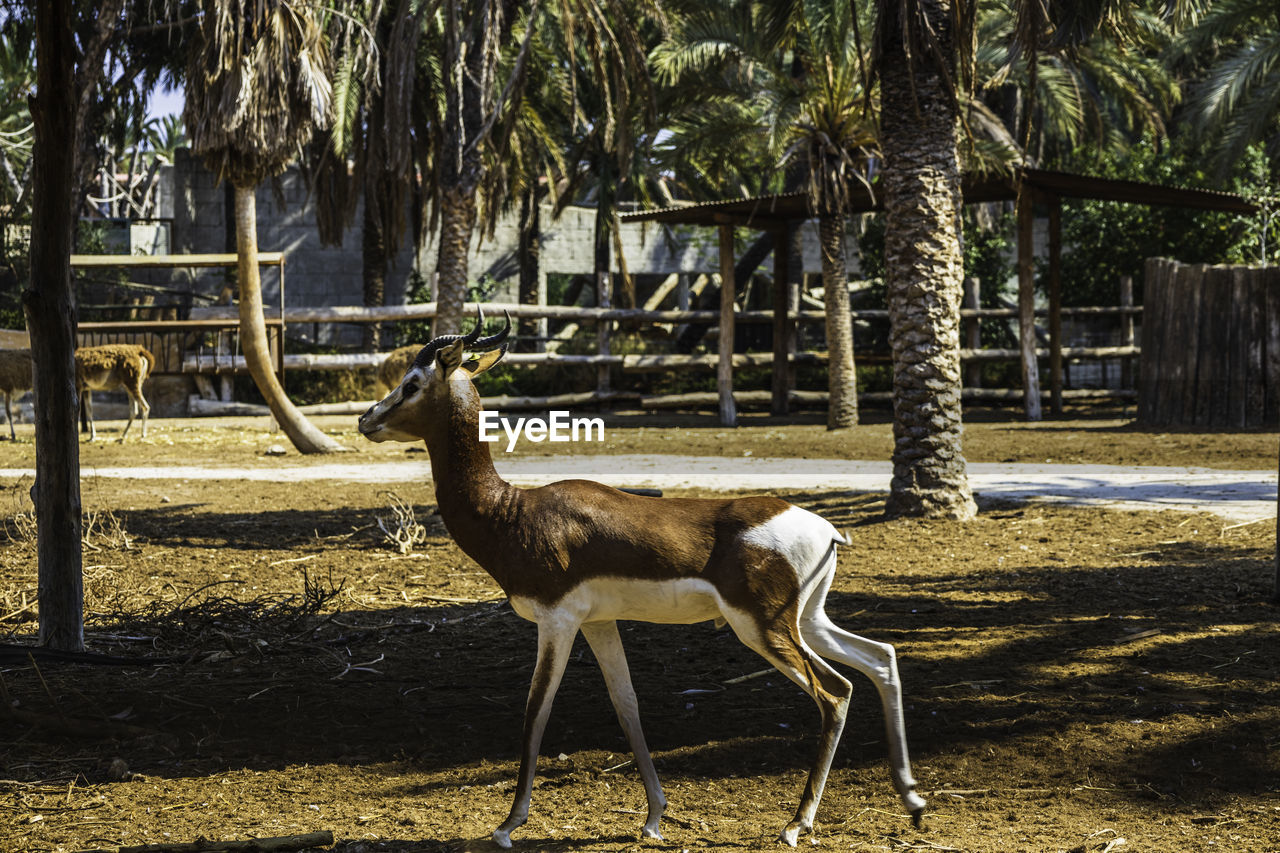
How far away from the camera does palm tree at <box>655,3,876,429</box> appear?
1808 cm

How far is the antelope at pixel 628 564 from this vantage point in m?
3.82

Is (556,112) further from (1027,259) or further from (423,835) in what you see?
(423,835)

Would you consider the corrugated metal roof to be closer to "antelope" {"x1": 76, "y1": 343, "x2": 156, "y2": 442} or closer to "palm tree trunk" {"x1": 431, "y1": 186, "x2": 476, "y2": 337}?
"palm tree trunk" {"x1": 431, "y1": 186, "x2": 476, "y2": 337}

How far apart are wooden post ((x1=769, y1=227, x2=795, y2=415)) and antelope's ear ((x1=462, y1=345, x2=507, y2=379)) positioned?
18107mm

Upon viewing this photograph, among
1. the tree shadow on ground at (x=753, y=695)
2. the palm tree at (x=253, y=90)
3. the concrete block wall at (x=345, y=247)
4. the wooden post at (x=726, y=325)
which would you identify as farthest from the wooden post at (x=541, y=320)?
the tree shadow on ground at (x=753, y=695)

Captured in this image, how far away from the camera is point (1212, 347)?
1708cm

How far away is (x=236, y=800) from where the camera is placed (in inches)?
170

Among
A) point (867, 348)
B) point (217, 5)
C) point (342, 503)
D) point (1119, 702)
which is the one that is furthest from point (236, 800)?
point (867, 348)

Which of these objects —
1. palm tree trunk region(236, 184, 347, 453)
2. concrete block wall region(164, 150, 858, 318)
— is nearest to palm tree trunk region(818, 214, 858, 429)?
palm tree trunk region(236, 184, 347, 453)

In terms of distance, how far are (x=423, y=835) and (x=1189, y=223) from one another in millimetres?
24237

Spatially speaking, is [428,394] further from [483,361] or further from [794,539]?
[794,539]

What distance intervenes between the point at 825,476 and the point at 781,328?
31.1 ft

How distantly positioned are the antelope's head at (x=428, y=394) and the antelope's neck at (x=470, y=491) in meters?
0.03

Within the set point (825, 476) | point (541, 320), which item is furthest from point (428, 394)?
point (541, 320)
